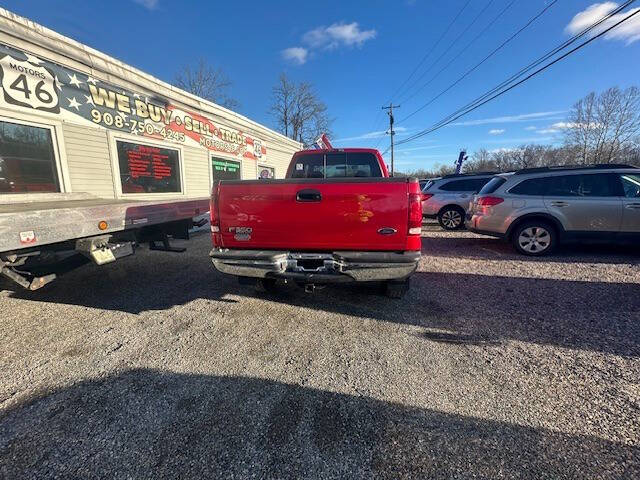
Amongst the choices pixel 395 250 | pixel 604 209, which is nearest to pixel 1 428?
pixel 395 250

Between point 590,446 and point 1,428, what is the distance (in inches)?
149

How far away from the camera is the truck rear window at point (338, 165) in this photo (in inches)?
207

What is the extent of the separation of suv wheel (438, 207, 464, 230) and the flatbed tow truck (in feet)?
27.6

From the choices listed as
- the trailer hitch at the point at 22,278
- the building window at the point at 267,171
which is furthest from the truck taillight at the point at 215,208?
the building window at the point at 267,171

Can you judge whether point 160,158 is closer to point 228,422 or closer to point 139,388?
point 139,388

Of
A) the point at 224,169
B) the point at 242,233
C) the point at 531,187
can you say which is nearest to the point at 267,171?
the point at 224,169

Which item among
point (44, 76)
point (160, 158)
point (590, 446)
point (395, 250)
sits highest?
point (44, 76)

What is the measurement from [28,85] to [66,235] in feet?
15.6

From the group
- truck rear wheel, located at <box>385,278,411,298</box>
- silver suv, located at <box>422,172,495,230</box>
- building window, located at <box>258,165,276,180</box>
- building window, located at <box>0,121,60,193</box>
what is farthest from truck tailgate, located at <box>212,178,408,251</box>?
building window, located at <box>258,165,276,180</box>

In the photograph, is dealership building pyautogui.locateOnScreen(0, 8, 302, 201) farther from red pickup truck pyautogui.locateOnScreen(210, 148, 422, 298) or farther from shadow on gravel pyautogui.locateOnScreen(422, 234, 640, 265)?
shadow on gravel pyautogui.locateOnScreen(422, 234, 640, 265)

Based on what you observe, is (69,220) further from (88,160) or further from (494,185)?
(494,185)

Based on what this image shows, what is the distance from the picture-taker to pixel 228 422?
2.05 metres

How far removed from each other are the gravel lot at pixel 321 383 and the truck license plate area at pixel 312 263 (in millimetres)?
713

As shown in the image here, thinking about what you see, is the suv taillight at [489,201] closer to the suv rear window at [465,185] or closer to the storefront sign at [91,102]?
the suv rear window at [465,185]
